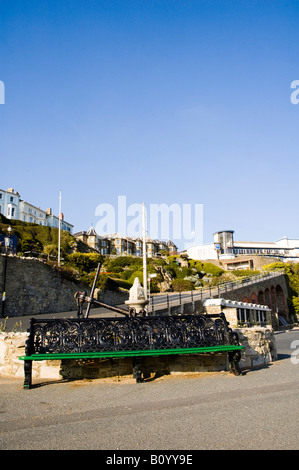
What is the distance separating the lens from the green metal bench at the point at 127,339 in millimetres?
6684

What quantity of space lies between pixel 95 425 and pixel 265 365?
5621 millimetres

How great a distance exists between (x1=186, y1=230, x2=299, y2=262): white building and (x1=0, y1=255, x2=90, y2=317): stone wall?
79053mm

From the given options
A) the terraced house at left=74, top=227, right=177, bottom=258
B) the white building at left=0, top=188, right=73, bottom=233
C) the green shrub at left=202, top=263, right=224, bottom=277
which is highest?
the white building at left=0, top=188, right=73, bottom=233

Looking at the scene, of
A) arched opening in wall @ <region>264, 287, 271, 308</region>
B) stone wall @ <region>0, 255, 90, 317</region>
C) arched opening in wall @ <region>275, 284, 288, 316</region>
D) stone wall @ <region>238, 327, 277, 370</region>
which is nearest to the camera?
stone wall @ <region>238, 327, 277, 370</region>

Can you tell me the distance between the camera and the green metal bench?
668 centimetres

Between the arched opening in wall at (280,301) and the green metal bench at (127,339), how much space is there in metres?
53.2

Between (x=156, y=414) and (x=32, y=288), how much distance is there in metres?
21.4

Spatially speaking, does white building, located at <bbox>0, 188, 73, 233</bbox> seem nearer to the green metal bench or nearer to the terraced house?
the terraced house

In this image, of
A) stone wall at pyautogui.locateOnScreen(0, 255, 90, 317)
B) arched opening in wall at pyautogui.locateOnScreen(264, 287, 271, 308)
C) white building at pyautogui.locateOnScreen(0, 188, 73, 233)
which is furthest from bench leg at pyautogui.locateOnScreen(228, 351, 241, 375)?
white building at pyautogui.locateOnScreen(0, 188, 73, 233)

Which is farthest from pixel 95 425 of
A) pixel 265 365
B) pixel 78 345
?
pixel 265 365

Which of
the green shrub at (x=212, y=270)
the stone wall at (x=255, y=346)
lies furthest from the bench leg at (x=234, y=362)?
the green shrub at (x=212, y=270)

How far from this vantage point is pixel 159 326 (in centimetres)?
730

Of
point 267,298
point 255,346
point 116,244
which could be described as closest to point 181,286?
point 267,298
